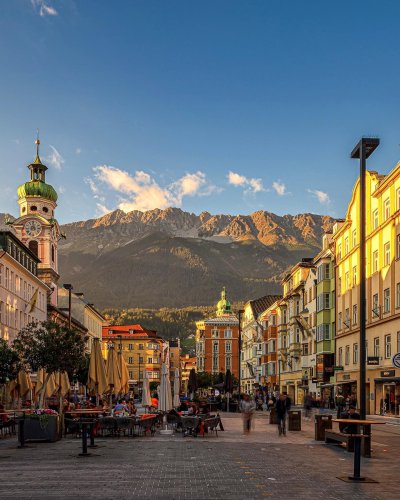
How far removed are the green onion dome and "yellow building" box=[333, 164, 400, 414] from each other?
57.7m

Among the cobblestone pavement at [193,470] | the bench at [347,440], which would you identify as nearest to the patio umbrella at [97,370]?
the cobblestone pavement at [193,470]

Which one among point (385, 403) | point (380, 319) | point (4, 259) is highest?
point (4, 259)

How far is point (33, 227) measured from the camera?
104m

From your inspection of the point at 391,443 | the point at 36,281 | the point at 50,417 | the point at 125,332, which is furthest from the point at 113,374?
the point at 125,332

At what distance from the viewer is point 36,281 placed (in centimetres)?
7762

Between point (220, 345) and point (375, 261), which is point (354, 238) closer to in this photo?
point (375, 261)

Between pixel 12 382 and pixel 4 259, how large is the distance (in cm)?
2583

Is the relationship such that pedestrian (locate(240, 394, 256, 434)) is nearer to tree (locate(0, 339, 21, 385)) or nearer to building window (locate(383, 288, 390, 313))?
tree (locate(0, 339, 21, 385))

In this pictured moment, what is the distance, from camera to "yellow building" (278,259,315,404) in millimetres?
83062

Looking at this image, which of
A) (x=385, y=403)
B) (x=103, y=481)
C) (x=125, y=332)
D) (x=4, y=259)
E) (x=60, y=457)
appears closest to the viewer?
(x=103, y=481)

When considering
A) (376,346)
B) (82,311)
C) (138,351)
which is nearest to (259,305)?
(82,311)

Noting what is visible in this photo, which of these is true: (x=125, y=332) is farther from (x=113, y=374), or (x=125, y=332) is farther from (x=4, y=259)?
(x=113, y=374)

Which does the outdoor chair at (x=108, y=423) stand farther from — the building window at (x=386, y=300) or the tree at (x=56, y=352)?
the building window at (x=386, y=300)

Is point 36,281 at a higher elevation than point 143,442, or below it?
higher
